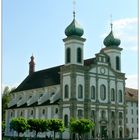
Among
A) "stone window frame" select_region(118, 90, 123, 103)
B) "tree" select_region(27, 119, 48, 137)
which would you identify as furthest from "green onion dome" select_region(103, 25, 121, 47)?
"tree" select_region(27, 119, 48, 137)

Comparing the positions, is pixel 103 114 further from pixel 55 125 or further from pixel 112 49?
pixel 112 49

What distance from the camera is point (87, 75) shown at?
60.5 m

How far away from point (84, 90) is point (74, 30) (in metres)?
10.0

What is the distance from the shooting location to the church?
5872 centimetres

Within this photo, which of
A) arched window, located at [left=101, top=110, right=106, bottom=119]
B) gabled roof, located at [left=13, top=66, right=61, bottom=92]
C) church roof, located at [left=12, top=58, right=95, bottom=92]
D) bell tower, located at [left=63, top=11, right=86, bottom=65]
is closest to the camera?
bell tower, located at [left=63, top=11, right=86, bottom=65]

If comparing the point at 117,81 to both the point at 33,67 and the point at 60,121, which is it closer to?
the point at 60,121

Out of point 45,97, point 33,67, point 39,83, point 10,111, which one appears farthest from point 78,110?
point 33,67

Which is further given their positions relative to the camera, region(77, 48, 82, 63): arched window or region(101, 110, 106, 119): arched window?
region(101, 110, 106, 119): arched window

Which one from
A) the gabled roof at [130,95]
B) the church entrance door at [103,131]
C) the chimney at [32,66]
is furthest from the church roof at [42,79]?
the gabled roof at [130,95]

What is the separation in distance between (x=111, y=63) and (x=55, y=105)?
1346 cm

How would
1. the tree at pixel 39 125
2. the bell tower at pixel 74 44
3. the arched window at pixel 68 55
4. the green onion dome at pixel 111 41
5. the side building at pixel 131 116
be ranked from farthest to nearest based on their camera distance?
the side building at pixel 131 116
the green onion dome at pixel 111 41
the arched window at pixel 68 55
the bell tower at pixel 74 44
the tree at pixel 39 125

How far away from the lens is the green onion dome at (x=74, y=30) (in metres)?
60.3

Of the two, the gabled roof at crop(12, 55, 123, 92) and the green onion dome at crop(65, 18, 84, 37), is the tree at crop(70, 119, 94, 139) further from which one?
the green onion dome at crop(65, 18, 84, 37)

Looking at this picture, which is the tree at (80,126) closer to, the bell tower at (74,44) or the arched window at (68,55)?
the bell tower at (74,44)
